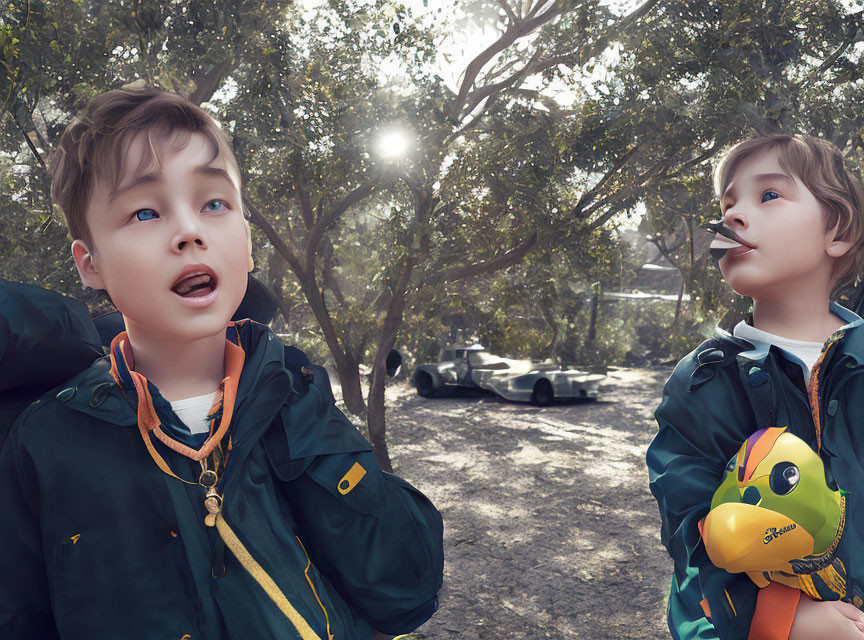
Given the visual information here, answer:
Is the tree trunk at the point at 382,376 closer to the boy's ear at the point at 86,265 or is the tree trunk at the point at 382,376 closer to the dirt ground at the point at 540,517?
the dirt ground at the point at 540,517

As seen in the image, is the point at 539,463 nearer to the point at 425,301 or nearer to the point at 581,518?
the point at 581,518

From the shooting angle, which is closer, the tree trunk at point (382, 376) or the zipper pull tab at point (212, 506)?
the zipper pull tab at point (212, 506)

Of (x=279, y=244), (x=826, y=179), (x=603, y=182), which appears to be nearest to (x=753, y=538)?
(x=826, y=179)

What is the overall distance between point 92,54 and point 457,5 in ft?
10.00

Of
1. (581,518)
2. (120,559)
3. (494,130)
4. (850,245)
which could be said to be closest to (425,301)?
(494,130)

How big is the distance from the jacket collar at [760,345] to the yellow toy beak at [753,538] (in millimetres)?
382

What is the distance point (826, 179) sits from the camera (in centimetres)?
172

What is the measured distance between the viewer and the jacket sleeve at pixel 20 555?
1.18 meters

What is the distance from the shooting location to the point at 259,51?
4.45 metres

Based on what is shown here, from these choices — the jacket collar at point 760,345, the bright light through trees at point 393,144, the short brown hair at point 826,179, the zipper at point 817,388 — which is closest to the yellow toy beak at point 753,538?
the zipper at point 817,388

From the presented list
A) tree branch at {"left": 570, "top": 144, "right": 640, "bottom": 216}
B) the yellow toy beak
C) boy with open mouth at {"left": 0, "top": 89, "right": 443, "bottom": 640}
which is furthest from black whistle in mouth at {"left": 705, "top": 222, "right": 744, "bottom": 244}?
tree branch at {"left": 570, "top": 144, "right": 640, "bottom": 216}

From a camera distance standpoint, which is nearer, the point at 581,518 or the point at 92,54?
the point at 92,54

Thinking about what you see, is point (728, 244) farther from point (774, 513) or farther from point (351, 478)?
point (351, 478)

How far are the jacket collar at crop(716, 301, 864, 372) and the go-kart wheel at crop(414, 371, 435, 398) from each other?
11910mm
